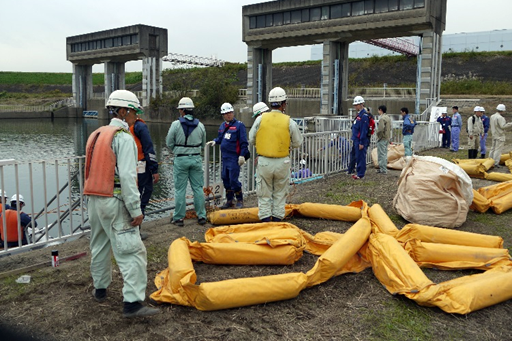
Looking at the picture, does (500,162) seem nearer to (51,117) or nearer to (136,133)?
(136,133)

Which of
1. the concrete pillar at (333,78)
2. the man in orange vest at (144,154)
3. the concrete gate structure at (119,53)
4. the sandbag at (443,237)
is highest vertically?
the concrete gate structure at (119,53)

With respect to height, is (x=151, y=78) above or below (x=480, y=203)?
above

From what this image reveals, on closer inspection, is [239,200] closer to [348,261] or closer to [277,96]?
[277,96]

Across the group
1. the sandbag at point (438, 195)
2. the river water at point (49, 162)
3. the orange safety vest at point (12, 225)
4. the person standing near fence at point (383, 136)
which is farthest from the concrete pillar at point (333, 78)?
the orange safety vest at point (12, 225)

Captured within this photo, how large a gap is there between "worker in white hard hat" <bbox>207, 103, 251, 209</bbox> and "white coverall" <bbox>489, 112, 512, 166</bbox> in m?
8.37

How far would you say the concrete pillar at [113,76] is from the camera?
172 ft

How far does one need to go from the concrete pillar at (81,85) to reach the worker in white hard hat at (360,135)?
5397cm

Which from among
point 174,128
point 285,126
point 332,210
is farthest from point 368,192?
point 174,128

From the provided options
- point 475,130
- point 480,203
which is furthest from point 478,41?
point 480,203

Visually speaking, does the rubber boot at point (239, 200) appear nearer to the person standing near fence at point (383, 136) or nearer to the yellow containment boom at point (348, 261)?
the yellow containment boom at point (348, 261)

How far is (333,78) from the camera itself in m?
33.2

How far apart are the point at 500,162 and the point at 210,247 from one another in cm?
1162

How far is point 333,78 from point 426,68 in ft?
24.2

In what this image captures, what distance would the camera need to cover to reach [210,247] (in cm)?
486
